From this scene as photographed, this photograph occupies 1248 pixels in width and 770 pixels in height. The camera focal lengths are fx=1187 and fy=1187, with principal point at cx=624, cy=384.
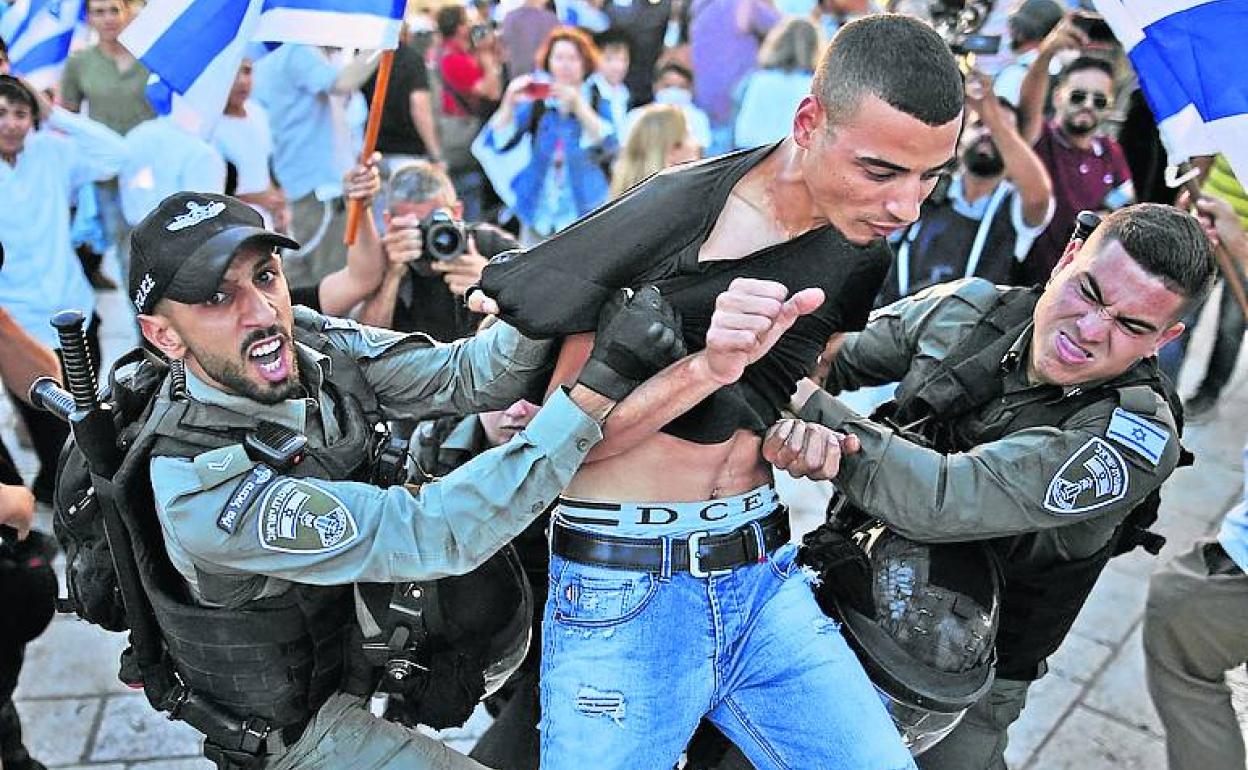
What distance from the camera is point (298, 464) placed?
2.43m

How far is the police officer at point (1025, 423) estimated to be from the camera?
254 centimetres

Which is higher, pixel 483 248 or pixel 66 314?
pixel 66 314

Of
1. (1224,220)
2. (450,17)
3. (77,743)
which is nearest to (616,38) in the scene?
(450,17)

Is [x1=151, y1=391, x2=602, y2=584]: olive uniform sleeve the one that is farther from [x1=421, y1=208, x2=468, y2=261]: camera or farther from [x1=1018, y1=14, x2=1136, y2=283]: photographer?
[x1=1018, y1=14, x2=1136, y2=283]: photographer

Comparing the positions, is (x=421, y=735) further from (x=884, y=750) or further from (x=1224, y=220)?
(x=1224, y=220)

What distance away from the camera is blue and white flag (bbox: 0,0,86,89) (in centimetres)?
581

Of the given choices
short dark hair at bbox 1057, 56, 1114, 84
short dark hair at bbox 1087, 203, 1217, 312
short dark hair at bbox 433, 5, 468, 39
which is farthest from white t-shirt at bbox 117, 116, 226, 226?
short dark hair at bbox 1087, 203, 1217, 312

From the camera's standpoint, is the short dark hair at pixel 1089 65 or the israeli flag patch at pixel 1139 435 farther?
the short dark hair at pixel 1089 65

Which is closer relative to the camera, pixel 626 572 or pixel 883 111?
pixel 883 111

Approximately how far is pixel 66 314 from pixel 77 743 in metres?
2.20

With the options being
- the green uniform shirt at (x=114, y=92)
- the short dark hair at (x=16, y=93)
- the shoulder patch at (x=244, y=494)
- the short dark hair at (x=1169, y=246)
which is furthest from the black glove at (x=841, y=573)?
the green uniform shirt at (x=114, y=92)

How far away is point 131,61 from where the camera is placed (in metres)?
6.54

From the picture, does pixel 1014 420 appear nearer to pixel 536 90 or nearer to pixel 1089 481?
pixel 1089 481

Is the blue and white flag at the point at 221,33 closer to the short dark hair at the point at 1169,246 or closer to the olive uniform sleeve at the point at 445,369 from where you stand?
the olive uniform sleeve at the point at 445,369
